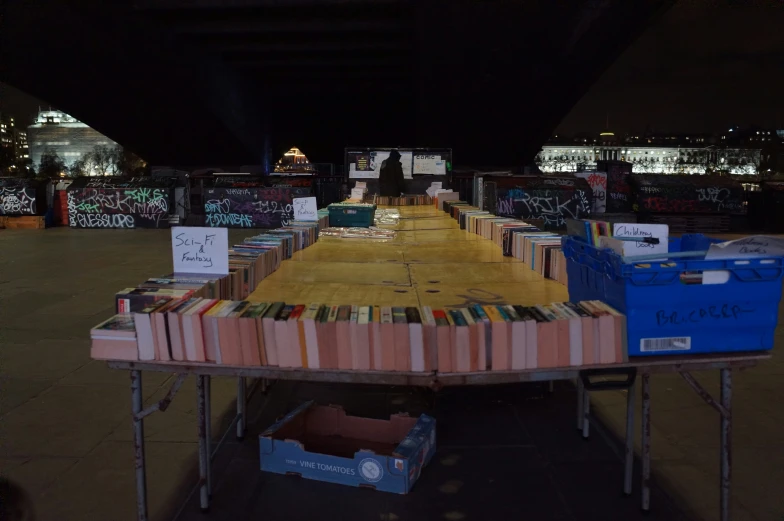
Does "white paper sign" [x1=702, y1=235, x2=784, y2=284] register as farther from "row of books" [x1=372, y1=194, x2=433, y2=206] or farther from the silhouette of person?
"row of books" [x1=372, y1=194, x2=433, y2=206]

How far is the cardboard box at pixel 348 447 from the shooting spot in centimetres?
379

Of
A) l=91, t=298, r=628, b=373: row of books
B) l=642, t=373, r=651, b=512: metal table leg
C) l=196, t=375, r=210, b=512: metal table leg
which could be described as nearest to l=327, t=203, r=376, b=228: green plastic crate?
l=196, t=375, r=210, b=512: metal table leg

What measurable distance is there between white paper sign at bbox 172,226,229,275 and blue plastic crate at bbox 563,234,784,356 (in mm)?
2204

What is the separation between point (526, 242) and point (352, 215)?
298 cm

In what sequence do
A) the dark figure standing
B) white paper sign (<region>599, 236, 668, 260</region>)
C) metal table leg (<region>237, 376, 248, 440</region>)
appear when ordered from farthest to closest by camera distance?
1. the dark figure standing
2. metal table leg (<region>237, 376, 248, 440</region>)
3. white paper sign (<region>599, 236, 668, 260</region>)

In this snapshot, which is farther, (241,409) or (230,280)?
(241,409)

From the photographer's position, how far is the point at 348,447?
4.31 meters

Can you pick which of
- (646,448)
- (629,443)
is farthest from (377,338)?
(629,443)

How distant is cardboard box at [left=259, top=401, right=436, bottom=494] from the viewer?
12.4 ft

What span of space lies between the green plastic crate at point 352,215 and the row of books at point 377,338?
4674 millimetres

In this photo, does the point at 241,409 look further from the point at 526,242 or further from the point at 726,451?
the point at 726,451

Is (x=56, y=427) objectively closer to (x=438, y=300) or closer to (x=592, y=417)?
(x=438, y=300)

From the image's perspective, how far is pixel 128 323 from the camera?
3113 mm

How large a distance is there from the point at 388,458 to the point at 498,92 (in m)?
26.9
